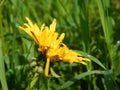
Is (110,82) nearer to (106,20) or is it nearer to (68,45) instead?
(106,20)

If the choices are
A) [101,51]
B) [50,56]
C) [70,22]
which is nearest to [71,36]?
[70,22]

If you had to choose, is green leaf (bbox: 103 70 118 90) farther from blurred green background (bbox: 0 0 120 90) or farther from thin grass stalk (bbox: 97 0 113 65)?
thin grass stalk (bbox: 97 0 113 65)

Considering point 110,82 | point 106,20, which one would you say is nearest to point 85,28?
point 106,20

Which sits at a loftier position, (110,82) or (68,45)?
(68,45)

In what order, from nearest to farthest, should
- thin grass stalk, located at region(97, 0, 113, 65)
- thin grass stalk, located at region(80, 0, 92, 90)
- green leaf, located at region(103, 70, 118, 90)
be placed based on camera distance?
green leaf, located at region(103, 70, 118, 90), thin grass stalk, located at region(97, 0, 113, 65), thin grass stalk, located at region(80, 0, 92, 90)

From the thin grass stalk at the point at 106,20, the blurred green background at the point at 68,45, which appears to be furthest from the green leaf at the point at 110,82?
the thin grass stalk at the point at 106,20

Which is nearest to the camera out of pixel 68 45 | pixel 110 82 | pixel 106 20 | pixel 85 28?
pixel 110 82

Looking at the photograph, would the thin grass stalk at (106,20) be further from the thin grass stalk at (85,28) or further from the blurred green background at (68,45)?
the thin grass stalk at (85,28)

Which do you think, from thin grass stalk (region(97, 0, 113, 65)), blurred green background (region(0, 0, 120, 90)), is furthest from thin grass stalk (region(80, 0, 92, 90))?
thin grass stalk (region(97, 0, 113, 65))
